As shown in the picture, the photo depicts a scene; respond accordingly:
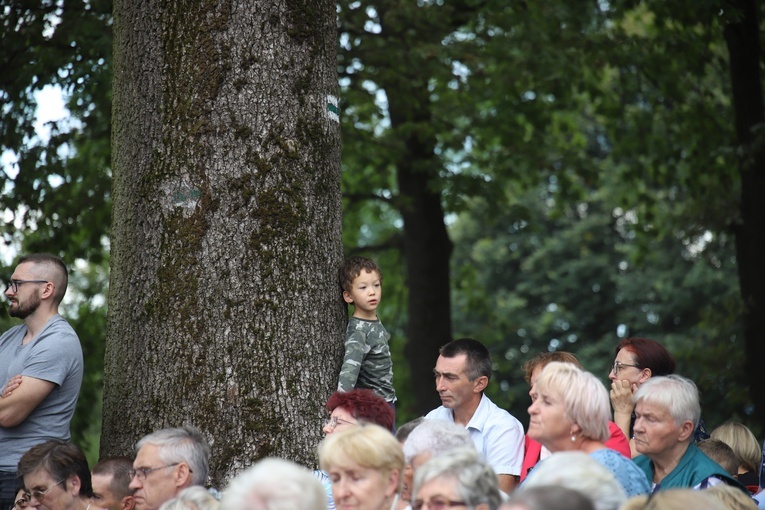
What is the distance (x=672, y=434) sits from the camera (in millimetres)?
5027

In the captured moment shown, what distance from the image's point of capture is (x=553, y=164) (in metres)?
15.3

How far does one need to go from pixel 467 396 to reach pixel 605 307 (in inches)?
949

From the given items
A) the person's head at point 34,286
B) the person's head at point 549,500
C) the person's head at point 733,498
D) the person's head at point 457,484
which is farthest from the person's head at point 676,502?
the person's head at point 34,286

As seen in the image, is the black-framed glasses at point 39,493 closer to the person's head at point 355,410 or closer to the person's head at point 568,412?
the person's head at point 355,410

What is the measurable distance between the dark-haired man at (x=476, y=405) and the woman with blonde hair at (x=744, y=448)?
5.23 feet

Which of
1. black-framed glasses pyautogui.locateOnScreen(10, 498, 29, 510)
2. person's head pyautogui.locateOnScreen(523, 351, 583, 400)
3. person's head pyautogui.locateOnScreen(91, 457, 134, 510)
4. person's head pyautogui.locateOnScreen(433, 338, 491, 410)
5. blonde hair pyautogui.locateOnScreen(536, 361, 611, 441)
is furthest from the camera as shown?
person's head pyautogui.locateOnScreen(523, 351, 583, 400)

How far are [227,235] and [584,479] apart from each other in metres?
2.50

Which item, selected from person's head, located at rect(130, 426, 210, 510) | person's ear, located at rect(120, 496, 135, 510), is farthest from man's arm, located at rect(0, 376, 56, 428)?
person's head, located at rect(130, 426, 210, 510)

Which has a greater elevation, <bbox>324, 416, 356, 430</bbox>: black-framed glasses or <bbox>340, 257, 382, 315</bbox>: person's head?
<bbox>340, 257, 382, 315</bbox>: person's head

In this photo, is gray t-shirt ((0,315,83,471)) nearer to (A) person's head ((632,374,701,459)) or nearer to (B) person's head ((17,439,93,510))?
(B) person's head ((17,439,93,510))

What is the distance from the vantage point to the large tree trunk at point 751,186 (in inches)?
431

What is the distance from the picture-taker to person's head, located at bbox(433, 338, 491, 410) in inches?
240

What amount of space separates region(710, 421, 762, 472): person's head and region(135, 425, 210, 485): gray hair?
11.7 ft

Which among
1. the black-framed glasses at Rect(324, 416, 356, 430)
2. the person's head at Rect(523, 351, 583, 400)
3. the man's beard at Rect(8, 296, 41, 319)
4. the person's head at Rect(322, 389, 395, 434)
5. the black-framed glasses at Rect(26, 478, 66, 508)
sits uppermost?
the man's beard at Rect(8, 296, 41, 319)
